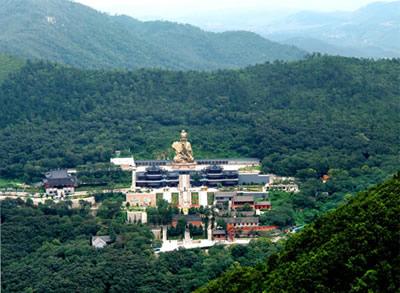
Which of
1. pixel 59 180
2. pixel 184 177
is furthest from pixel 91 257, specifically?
pixel 184 177

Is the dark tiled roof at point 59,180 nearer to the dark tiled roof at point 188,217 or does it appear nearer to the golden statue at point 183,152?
the golden statue at point 183,152

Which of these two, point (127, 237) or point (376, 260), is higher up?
point (376, 260)

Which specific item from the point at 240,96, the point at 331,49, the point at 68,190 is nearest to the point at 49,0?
the point at 331,49

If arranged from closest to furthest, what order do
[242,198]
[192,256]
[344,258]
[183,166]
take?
[344,258] < [192,256] < [242,198] < [183,166]

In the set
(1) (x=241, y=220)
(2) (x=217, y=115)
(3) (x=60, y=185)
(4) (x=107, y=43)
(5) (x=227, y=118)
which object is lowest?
(1) (x=241, y=220)

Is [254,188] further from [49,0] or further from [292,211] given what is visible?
[49,0]

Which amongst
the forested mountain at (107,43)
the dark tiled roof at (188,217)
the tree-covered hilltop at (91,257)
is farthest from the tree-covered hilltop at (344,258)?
the forested mountain at (107,43)

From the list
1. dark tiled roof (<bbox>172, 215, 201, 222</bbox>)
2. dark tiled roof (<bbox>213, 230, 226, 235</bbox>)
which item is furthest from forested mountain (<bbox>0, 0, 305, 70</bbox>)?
dark tiled roof (<bbox>213, 230, 226, 235</bbox>)

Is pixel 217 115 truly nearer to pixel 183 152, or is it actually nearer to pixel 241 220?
pixel 183 152
